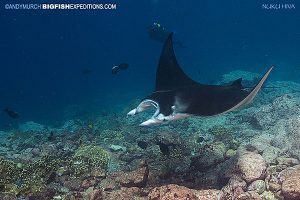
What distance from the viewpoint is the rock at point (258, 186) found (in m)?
5.33

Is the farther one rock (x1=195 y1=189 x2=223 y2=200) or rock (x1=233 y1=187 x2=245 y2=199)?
rock (x1=233 y1=187 x2=245 y2=199)

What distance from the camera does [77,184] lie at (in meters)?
6.36

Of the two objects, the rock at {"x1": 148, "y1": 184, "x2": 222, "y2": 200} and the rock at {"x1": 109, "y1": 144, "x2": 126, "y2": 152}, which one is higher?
the rock at {"x1": 148, "y1": 184, "x2": 222, "y2": 200}

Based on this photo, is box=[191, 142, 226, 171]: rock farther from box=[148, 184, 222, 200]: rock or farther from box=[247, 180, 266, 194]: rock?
box=[148, 184, 222, 200]: rock

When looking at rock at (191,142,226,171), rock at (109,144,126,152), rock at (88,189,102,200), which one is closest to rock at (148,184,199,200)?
rock at (88,189,102,200)

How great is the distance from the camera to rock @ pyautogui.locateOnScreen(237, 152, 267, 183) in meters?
5.45

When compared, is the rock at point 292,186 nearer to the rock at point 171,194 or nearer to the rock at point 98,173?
the rock at point 171,194

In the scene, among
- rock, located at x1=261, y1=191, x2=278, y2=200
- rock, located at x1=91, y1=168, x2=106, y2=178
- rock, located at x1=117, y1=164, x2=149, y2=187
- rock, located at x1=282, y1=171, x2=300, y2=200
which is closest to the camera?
rock, located at x1=282, y1=171, x2=300, y2=200

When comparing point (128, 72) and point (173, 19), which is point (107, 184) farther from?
point (173, 19)

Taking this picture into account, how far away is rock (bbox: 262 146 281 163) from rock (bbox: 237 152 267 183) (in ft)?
3.23

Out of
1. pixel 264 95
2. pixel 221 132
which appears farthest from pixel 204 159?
pixel 264 95

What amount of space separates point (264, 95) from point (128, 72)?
1944 inches

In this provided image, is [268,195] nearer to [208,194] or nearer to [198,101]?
[208,194]

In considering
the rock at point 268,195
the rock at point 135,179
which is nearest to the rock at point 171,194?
the rock at point 135,179
